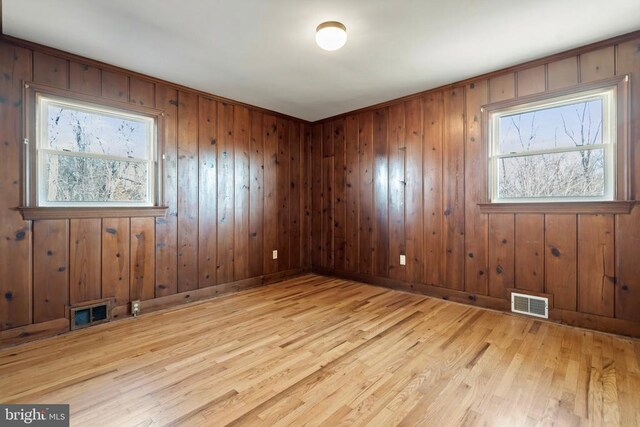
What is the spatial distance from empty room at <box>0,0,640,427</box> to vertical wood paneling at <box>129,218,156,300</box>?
2 centimetres

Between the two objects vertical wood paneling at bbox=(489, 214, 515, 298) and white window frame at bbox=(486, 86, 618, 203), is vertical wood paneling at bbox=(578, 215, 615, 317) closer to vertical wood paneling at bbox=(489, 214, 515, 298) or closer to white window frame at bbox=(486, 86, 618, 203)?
white window frame at bbox=(486, 86, 618, 203)

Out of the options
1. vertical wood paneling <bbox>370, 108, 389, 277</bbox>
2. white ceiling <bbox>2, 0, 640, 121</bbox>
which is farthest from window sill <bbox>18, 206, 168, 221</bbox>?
vertical wood paneling <bbox>370, 108, 389, 277</bbox>

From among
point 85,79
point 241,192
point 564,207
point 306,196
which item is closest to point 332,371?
point 564,207

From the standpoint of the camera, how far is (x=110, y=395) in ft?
5.56

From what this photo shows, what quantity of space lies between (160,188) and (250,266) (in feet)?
5.00

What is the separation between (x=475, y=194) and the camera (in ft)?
10.4

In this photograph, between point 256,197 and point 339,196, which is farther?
point 339,196

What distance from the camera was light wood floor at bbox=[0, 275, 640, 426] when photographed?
5.05ft

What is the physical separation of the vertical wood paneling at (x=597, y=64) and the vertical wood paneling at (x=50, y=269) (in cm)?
477

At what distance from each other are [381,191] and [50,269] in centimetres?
360

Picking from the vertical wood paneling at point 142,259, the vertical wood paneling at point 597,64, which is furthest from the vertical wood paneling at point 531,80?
the vertical wood paneling at point 142,259

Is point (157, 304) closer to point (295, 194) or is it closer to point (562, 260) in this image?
point (295, 194)

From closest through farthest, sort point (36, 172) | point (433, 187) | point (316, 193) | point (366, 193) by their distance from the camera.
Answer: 1. point (36, 172)
2. point (433, 187)
3. point (366, 193)
4. point (316, 193)

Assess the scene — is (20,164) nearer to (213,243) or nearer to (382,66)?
(213,243)
